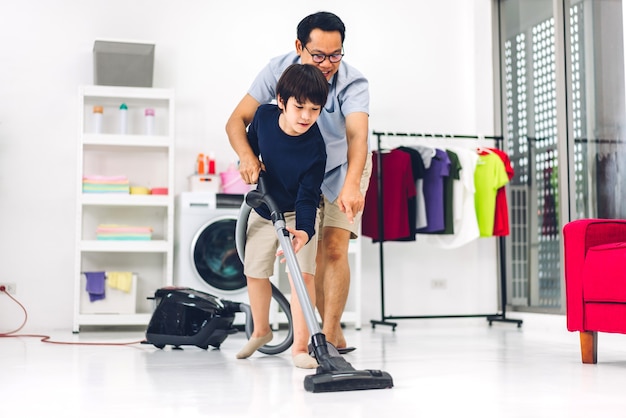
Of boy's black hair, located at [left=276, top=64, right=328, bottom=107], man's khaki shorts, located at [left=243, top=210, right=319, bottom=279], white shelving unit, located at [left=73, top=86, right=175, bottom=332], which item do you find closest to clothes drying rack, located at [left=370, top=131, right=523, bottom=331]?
white shelving unit, located at [left=73, top=86, right=175, bottom=332]

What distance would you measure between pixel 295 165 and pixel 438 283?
3.46 meters

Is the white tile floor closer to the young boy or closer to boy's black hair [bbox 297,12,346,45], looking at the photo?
the young boy

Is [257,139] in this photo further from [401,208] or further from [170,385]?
[401,208]

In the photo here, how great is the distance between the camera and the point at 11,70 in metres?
5.13

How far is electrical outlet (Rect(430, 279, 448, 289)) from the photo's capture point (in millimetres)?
5840

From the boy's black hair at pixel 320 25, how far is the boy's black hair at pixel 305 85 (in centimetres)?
27

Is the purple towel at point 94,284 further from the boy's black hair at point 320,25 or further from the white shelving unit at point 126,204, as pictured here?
the boy's black hair at point 320,25

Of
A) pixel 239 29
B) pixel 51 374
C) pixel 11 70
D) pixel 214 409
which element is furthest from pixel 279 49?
pixel 214 409

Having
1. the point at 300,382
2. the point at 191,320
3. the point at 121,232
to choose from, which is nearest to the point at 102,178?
the point at 121,232

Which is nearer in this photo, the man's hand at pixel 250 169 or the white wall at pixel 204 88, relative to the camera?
the man's hand at pixel 250 169

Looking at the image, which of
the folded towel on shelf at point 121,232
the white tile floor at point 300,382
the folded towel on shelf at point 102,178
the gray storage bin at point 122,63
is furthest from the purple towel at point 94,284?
the gray storage bin at point 122,63

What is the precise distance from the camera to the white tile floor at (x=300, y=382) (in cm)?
188

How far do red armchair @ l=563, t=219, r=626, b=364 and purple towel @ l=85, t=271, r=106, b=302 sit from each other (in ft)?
9.33

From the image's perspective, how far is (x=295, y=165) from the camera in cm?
260
